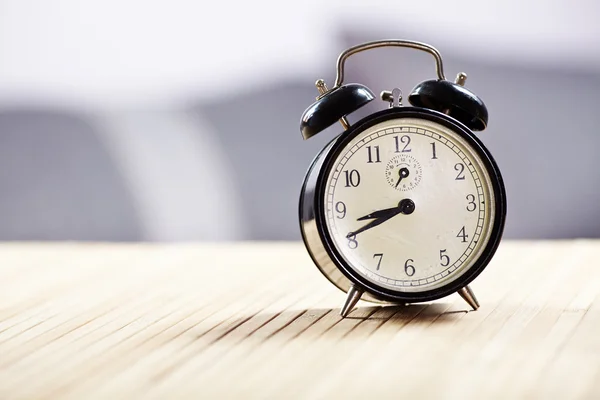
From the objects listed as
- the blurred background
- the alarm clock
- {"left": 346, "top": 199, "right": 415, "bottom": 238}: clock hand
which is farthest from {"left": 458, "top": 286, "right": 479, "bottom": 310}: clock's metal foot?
the blurred background

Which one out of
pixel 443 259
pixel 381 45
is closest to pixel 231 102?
pixel 381 45

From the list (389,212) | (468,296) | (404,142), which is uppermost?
(404,142)

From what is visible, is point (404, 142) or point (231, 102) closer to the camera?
point (404, 142)

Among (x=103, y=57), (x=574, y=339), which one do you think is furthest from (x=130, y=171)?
(x=574, y=339)

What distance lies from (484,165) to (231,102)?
1.45 m

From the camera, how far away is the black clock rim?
1.40 metres

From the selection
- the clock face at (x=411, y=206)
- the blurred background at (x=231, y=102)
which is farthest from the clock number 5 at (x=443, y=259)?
the blurred background at (x=231, y=102)

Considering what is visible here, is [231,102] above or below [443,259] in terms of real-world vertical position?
above

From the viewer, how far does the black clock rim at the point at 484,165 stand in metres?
1.40

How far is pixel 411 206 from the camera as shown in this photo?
55.8 inches

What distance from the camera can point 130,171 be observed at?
110 inches

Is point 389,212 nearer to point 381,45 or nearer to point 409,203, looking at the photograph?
point 409,203

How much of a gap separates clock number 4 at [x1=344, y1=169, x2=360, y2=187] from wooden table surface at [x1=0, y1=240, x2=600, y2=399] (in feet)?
0.74

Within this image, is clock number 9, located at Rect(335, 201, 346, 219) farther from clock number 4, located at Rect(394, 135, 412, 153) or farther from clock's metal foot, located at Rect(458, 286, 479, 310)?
clock's metal foot, located at Rect(458, 286, 479, 310)
